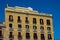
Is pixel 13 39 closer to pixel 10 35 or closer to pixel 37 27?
pixel 10 35

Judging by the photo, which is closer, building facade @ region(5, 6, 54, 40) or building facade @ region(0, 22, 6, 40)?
building facade @ region(0, 22, 6, 40)

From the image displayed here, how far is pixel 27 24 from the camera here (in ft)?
211

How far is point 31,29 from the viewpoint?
212 feet

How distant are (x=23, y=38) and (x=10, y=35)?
400 cm

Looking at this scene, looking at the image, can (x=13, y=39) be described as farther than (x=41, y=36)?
No

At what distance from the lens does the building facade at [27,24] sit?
61750 millimetres

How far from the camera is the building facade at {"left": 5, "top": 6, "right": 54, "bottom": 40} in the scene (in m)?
61.8

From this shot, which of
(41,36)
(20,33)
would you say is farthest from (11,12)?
(41,36)

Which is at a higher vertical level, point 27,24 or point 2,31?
point 27,24

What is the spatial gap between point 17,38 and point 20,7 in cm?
938

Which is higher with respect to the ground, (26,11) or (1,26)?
(26,11)

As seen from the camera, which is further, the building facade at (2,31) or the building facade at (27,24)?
the building facade at (27,24)

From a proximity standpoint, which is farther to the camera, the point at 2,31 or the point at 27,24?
the point at 27,24

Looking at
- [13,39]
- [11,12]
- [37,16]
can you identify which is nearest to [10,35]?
[13,39]
